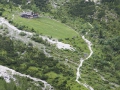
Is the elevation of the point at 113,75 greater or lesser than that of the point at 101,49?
lesser

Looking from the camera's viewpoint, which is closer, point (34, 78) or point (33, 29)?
point (34, 78)

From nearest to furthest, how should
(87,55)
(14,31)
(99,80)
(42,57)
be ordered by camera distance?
(99,80), (42,57), (87,55), (14,31)

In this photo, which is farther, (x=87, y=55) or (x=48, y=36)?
(x=48, y=36)

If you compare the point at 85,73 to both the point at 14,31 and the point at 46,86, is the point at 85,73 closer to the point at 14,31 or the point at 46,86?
the point at 46,86

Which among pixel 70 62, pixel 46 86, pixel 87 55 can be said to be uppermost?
pixel 87 55

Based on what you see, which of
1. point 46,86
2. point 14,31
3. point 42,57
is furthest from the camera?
point 14,31

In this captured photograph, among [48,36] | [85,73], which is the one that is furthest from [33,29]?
[85,73]

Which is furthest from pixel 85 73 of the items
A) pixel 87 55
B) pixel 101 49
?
pixel 101 49

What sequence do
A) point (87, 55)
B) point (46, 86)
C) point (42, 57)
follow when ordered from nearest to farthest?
point (46, 86) < point (42, 57) < point (87, 55)

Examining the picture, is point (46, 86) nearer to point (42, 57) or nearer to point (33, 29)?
point (42, 57)
